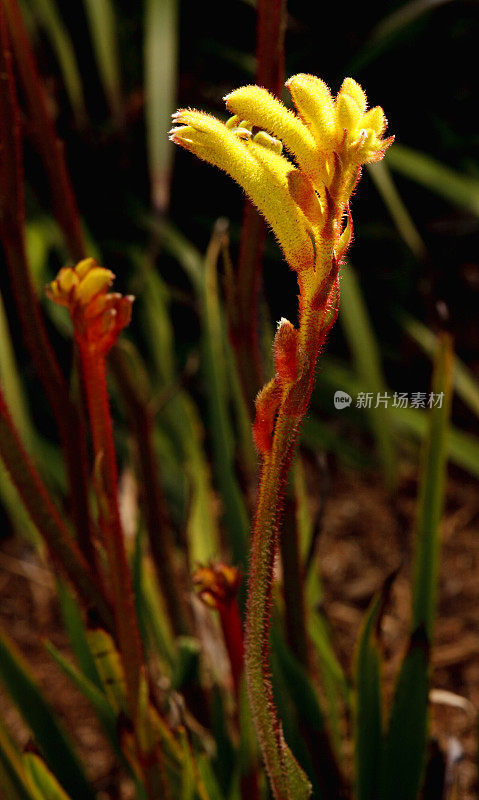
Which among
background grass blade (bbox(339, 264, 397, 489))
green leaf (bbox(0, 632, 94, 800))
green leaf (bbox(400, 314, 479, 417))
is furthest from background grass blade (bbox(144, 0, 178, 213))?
green leaf (bbox(0, 632, 94, 800))

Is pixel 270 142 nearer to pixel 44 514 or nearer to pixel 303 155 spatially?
pixel 303 155

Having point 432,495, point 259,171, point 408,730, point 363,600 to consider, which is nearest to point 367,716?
point 408,730

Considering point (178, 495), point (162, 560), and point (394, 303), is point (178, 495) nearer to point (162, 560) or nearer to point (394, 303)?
point (162, 560)

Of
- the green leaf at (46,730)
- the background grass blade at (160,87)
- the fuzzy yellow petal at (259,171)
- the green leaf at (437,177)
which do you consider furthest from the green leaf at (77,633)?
the green leaf at (437,177)

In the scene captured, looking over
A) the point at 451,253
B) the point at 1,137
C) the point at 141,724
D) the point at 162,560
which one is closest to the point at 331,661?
the point at 162,560

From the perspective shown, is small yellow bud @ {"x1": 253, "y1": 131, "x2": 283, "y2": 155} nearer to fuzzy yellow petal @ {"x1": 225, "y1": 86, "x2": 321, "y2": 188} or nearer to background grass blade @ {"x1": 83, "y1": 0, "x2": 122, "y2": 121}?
fuzzy yellow petal @ {"x1": 225, "y1": 86, "x2": 321, "y2": 188}

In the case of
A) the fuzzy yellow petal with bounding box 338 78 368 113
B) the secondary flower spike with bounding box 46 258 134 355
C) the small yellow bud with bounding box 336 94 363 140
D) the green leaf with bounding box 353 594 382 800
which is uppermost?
the fuzzy yellow petal with bounding box 338 78 368 113

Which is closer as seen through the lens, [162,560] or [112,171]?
[162,560]
